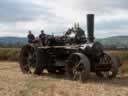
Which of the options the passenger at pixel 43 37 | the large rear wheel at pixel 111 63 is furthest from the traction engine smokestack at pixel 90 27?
the passenger at pixel 43 37

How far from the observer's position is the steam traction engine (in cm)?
1431

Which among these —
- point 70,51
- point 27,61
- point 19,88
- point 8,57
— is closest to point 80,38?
point 70,51

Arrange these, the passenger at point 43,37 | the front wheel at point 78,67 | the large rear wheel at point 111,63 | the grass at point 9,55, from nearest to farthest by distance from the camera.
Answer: the front wheel at point 78,67 < the large rear wheel at point 111,63 < the passenger at point 43,37 < the grass at point 9,55

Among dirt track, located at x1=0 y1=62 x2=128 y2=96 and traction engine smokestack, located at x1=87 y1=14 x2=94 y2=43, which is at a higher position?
traction engine smokestack, located at x1=87 y1=14 x2=94 y2=43

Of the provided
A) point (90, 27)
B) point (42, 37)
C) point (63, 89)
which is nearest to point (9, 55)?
point (42, 37)

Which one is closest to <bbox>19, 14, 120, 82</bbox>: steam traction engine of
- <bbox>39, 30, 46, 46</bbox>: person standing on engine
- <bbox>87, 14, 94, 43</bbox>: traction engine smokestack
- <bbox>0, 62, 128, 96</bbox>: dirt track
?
<bbox>87, 14, 94, 43</bbox>: traction engine smokestack

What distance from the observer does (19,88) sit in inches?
474

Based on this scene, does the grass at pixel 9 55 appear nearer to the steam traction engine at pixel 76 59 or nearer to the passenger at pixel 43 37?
the steam traction engine at pixel 76 59

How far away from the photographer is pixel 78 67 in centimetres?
1428

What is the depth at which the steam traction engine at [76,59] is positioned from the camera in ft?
47.0

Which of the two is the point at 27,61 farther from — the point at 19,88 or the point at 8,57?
the point at 8,57

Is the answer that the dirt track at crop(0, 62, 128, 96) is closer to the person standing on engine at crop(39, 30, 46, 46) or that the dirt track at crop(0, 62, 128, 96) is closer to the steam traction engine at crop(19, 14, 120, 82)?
the steam traction engine at crop(19, 14, 120, 82)

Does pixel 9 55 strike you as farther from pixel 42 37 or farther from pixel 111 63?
pixel 111 63

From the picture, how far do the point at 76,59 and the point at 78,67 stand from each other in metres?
0.39
